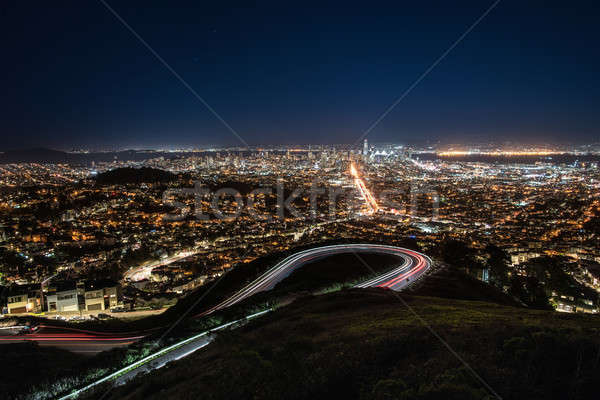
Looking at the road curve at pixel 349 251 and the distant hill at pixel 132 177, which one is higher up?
the distant hill at pixel 132 177

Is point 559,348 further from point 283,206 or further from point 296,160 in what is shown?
point 296,160

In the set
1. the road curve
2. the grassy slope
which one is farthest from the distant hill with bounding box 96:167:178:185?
the grassy slope

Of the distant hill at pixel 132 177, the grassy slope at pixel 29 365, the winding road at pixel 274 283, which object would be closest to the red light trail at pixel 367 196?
the winding road at pixel 274 283

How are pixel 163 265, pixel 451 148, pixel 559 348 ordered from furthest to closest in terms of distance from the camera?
pixel 451 148
pixel 163 265
pixel 559 348

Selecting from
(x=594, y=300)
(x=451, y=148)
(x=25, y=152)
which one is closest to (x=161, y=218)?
(x=594, y=300)

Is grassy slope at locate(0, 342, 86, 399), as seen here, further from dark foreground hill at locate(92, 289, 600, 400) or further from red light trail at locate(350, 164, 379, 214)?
red light trail at locate(350, 164, 379, 214)

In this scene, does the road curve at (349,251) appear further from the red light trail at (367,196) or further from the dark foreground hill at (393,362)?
the red light trail at (367,196)

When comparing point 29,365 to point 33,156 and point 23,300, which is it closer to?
point 23,300
